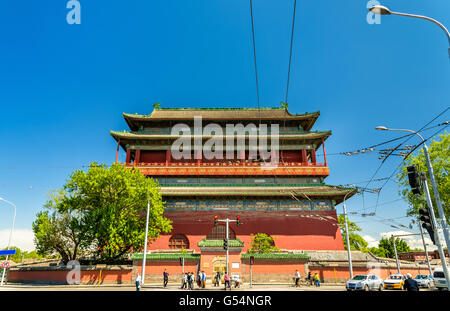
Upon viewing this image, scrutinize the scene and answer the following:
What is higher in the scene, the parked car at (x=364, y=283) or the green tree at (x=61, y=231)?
the green tree at (x=61, y=231)

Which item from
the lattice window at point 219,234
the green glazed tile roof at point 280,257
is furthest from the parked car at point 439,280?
→ the lattice window at point 219,234

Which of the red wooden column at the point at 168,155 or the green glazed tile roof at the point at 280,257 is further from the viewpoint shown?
the red wooden column at the point at 168,155

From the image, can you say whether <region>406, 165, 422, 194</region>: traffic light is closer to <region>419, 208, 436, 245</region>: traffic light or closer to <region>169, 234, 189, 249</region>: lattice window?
<region>419, 208, 436, 245</region>: traffic light

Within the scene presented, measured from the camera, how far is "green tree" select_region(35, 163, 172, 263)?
72.1ft

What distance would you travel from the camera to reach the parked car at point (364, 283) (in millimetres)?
18297

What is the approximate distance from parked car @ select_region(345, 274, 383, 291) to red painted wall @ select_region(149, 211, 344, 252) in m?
8.94

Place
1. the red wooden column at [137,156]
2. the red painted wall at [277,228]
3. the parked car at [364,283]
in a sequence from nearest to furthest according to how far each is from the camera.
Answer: the parked car at [364,283]
the red painted wall at [277,228]
the red wooden column at [137,156]

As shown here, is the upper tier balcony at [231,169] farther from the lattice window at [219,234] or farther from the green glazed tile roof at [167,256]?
the green glazed tile roof at [167,256]

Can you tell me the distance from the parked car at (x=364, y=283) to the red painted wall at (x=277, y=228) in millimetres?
8942
